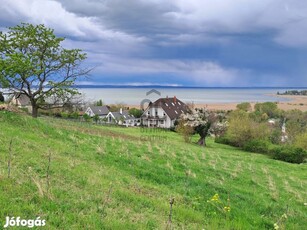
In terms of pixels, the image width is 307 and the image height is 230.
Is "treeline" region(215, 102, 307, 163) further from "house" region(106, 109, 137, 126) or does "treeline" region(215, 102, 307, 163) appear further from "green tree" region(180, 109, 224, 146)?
"house" region(106, 109, 137, 126)

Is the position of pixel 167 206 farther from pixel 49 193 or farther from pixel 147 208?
pixel 49 193

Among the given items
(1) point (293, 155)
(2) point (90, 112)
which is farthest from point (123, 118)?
(1) point (293, 155)

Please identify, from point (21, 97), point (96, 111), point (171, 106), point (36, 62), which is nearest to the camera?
point (36, 62)

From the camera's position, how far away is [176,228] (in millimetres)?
5656

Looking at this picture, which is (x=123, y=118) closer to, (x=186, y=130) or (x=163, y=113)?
(x=163, y=113)

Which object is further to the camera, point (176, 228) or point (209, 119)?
point (209, 119)

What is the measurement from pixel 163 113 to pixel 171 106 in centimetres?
368

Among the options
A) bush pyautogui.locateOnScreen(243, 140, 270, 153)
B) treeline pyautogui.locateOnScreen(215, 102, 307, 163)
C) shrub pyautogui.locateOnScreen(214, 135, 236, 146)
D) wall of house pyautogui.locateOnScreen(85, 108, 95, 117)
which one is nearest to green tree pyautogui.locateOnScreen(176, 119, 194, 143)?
shrub pyautogui.locateOnScreen(214, 135, 236, 146)

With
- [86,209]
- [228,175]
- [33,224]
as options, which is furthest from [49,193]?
[228,175]

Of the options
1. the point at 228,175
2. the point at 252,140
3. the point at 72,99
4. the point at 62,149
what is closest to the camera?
the point at 62,149

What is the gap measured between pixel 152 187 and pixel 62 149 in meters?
4.42

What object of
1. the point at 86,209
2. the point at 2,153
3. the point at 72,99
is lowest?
the point at 86,209

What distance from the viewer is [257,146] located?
37.9 meters

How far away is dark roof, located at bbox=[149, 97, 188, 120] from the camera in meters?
65.8
